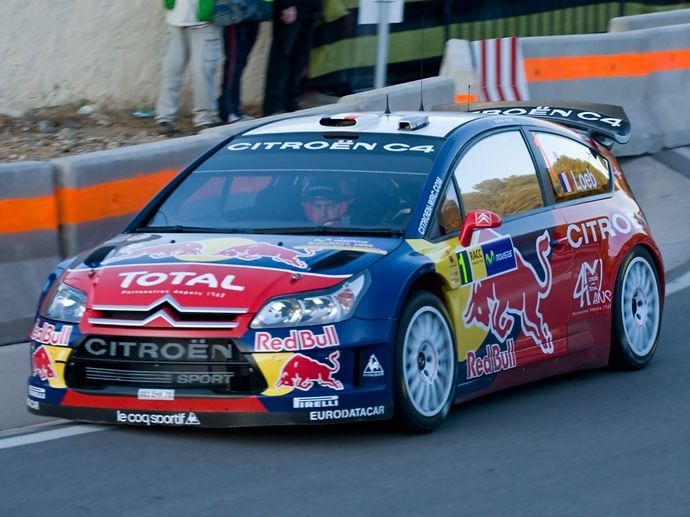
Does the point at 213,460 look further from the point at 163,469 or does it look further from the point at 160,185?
the point at 160,185

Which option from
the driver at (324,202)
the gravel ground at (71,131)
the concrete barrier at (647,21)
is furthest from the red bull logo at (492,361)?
the concrete barrier at (647,21)

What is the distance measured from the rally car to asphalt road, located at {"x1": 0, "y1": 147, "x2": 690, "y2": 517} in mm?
177

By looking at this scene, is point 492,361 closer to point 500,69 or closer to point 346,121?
point 346,121

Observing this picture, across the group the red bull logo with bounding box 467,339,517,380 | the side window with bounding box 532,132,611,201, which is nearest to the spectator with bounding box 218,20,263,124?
the side window with bounding box 532,132,611,201

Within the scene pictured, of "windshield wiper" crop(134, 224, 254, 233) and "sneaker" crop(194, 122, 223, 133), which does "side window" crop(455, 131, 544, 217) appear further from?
"sneaker" crop(194, 122, 223, 133)

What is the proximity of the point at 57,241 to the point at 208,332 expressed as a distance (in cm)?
305

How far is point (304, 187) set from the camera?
25.9 feet

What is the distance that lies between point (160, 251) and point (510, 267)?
179 centimetres

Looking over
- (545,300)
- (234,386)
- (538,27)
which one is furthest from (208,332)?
(538,27)

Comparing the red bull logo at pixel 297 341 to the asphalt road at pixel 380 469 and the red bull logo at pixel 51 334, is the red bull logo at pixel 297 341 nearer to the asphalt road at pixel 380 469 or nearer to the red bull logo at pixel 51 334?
the asphalt road at pixel 380 469

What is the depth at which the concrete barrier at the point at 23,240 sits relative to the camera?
30.3 ft

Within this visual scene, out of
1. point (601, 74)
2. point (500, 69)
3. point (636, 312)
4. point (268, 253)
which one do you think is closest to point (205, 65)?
point (500, 69)

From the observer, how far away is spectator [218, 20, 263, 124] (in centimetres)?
1369

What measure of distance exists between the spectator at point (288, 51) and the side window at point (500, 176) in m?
5.62
